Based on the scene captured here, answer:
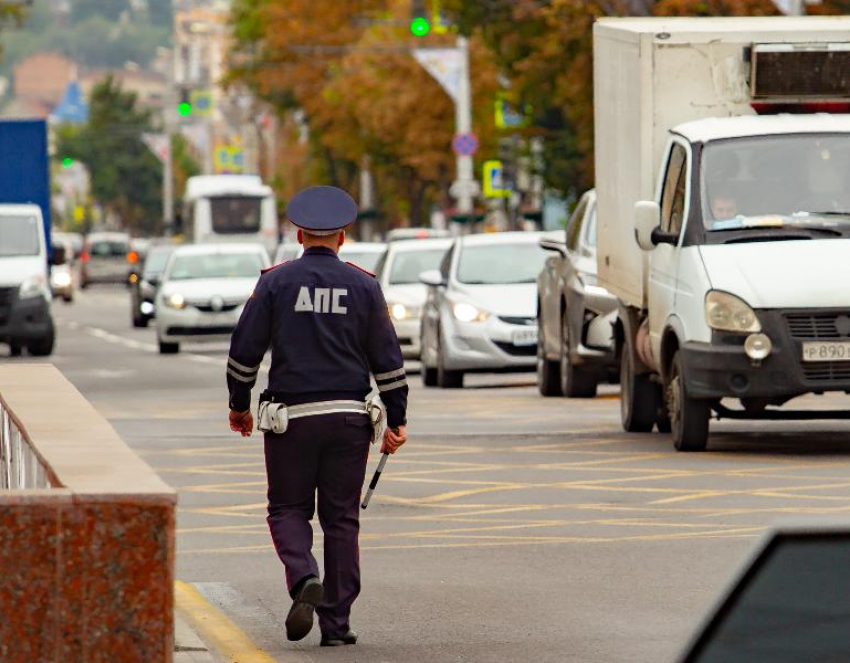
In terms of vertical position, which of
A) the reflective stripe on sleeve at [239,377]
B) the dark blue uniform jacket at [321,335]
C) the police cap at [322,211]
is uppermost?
the police cap at [322,211]

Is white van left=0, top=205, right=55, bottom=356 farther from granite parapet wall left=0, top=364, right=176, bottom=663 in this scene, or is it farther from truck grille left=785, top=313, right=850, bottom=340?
granite parapet wall left=0, top=364, right=176, bottom=663

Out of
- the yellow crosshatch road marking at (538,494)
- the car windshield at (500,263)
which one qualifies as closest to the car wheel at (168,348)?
the car windshield at (500,263)

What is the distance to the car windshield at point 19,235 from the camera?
35.2 m

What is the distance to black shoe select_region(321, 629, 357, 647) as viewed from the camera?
925cm

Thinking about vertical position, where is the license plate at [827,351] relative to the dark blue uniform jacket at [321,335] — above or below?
below

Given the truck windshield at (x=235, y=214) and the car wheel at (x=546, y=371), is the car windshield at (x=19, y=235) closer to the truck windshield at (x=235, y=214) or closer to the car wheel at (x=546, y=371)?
the car wheel at (x=546, y=371)

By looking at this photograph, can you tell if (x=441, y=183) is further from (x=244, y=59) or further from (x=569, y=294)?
(x=569, y=294)

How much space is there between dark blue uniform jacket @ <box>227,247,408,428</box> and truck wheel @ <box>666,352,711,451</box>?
7162 mm

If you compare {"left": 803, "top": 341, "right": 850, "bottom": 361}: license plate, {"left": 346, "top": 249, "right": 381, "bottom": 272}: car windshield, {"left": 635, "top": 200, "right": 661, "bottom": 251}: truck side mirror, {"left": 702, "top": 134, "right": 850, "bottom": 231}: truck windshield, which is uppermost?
{"left": 702, "top": 134, "right": 850, "bottom": 231}: truck windshield

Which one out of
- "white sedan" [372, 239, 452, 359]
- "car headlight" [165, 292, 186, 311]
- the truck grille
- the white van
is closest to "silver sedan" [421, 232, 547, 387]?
"white sedan" [372, 239, 452, 359]

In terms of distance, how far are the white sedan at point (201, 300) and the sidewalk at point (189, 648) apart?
26884mm

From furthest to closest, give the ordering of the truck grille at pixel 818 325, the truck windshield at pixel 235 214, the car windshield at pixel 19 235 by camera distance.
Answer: the truck windshield at pixel 235 214 < the car windshield at pixel 19 235 < the truck grille at pixel 818 325

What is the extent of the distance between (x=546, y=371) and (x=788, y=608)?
20187 millimetres

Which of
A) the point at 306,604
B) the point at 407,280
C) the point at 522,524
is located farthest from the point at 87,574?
the point at 407,280
